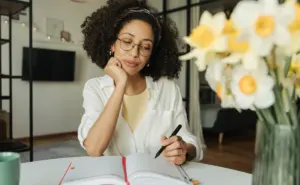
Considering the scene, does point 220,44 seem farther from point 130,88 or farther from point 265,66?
point 130,88

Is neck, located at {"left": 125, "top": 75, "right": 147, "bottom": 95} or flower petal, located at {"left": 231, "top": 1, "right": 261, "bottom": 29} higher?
flower petal, located at {"left": 231, "top": 1, "right": 261, "bottom": 29}

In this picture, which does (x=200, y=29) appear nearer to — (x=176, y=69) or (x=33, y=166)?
(x=33, y=166)

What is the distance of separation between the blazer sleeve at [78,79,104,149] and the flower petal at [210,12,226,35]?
680mm

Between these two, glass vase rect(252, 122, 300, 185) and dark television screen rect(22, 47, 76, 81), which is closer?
glass vase rect(252, 122, 300, 185)

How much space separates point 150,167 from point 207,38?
38cm

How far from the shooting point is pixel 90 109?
3.38ft

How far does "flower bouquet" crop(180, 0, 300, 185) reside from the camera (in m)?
0.33

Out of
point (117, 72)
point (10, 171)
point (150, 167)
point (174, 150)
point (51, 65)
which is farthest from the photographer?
point (51, 65)

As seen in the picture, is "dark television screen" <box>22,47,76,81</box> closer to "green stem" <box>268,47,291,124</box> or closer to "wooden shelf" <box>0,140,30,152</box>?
"wooden shelf" <box>0,140,30,152</box>

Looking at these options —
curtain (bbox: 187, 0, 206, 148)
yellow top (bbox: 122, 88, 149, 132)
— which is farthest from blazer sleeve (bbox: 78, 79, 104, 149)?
curtain (bbox: 187, 0, 206, 148)

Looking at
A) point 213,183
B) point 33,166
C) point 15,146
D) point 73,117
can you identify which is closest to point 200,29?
point 213,183

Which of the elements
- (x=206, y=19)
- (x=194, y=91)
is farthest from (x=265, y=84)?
(x=194, y=91)

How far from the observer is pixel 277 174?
363mm

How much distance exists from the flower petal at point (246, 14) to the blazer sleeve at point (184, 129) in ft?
2.23
